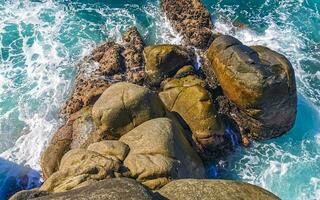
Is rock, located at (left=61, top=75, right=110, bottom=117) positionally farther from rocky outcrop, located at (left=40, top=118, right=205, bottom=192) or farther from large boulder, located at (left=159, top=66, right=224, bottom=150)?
rocky outcrop, located at (left=40, top=118, right=205, bottom=192)

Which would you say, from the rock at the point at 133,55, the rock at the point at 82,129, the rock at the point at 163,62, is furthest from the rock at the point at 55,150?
the rock at the point at 163,62

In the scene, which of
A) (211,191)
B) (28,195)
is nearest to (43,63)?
(28,195)

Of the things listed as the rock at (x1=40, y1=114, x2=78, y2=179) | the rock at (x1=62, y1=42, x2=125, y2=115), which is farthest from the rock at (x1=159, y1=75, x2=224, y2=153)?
the rock at (x1=40, y1=114, x2=78, y2=179)

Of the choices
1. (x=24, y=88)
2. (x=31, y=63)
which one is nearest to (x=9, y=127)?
(x=24, y=88)

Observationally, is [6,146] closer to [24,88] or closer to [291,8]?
[24,88]

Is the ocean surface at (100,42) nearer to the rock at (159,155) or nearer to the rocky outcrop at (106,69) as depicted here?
the rocky outcrop at (106,69)
